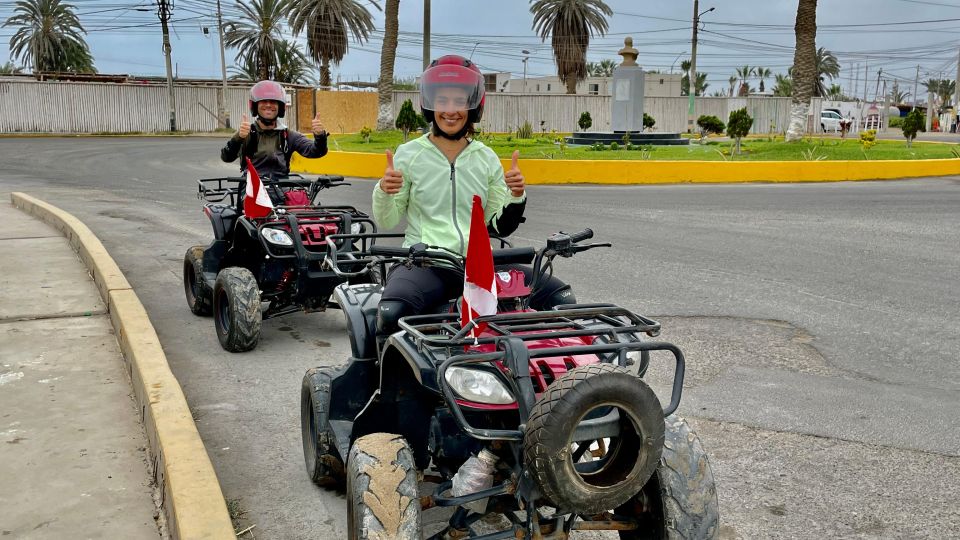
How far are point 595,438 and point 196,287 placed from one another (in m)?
5.79

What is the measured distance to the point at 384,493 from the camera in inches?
120

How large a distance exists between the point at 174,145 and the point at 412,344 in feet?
120

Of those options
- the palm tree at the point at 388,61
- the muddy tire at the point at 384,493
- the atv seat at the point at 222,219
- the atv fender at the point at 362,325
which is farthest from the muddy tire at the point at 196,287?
the palm tree at the point at 388,61

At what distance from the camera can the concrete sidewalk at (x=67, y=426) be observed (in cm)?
395

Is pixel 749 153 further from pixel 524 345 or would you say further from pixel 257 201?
pixel 524 345

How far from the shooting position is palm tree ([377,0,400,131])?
33219 mm

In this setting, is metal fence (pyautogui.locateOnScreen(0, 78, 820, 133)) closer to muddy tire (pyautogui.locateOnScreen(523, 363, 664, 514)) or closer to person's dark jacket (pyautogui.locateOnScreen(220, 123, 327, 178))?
person's dark jacket (pyautogui.locateOnScreen(220, 123, 327, 178))

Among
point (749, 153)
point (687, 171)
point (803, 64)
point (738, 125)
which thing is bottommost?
point (687, 171)

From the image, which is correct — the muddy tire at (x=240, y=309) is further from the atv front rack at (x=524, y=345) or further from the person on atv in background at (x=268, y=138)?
the atv front rack at (x=524, y=345)

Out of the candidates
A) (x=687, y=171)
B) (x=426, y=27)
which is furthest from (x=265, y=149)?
(x=426, y=27)

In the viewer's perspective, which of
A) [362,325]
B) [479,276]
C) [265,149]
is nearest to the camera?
[479,276]

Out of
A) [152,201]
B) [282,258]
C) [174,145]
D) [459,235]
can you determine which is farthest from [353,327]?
[174,145]

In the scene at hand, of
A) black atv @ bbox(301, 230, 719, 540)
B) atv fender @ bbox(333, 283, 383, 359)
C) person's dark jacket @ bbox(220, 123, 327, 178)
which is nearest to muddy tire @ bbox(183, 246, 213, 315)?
person's dark jacket @ bbox(220, 123, 327, 178)

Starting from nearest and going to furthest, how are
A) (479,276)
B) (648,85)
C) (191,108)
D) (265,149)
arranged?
(479,276) < (265,149) < (191,108) < (648,85)
